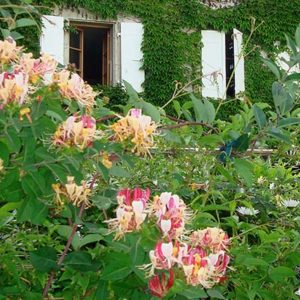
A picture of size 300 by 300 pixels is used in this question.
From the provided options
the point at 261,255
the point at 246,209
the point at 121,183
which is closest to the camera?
the point at 261,255

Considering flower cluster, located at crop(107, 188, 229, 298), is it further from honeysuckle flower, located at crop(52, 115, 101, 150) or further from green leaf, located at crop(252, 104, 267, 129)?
green leaf, located at crop(252, 104, 267, 129)

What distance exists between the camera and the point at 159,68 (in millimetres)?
10664

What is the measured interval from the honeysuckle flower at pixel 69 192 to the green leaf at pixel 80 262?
5.4 inches

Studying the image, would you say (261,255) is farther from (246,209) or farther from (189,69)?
(189,69)

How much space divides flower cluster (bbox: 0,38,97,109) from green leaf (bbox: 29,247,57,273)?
12.7 inches

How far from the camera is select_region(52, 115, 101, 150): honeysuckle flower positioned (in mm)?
1181

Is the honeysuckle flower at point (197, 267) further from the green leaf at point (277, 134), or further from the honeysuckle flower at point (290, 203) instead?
the honeysuckle flower at point (290, 203)

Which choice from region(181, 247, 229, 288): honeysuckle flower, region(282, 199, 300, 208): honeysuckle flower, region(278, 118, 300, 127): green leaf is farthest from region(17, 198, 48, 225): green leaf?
region(282, 199, 300, 208): honeysuckle flower

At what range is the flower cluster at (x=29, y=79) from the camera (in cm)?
117

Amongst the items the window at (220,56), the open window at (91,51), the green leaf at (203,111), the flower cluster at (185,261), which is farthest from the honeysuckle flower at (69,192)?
the window at (220,56)

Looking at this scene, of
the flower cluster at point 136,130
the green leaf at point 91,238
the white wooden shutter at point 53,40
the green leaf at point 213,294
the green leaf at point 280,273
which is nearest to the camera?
the flower cluster at point 136,130

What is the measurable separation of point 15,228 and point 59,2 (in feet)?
28.8

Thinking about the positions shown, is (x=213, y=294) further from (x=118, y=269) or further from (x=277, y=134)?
(x=277, y=134)

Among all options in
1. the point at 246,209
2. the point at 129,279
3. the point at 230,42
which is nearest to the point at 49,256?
the point at 129,279
